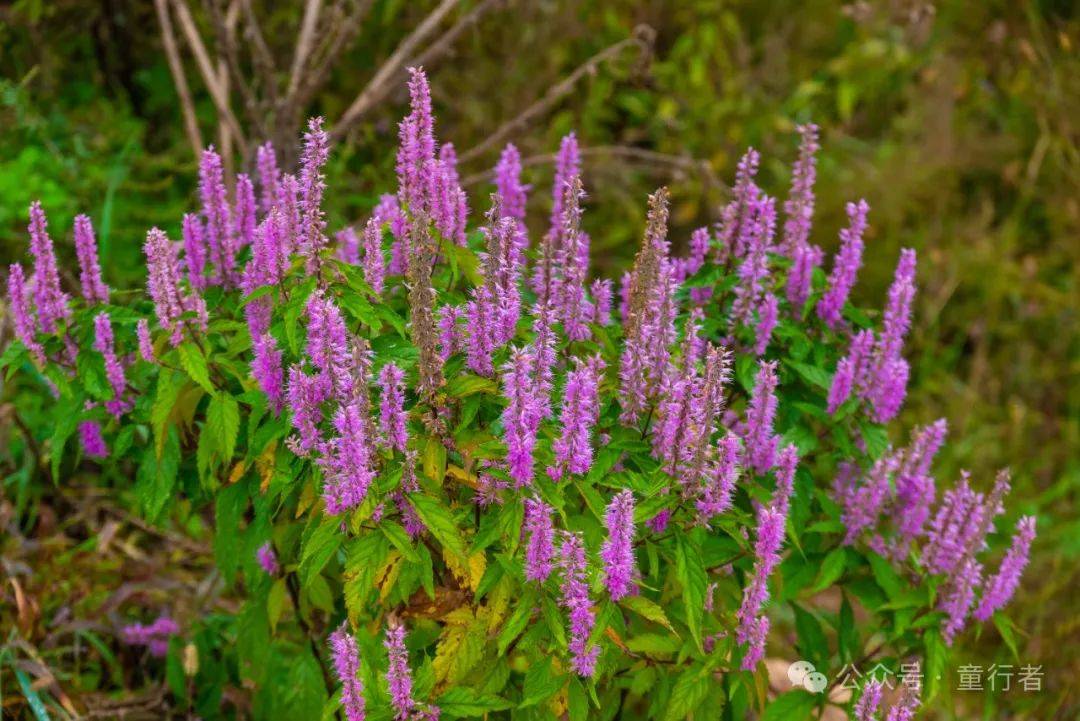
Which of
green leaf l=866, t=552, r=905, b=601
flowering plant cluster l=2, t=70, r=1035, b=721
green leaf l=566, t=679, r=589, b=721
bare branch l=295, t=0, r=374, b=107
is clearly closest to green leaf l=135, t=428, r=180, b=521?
flowering plant cluster l=2, t=70, r=1035, b=721

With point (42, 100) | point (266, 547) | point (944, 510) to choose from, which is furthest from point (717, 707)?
point (42, 100)

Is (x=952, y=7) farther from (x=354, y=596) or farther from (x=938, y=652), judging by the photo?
(x=354, y=596)

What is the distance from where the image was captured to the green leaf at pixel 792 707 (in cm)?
302

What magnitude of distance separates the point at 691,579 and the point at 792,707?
859 millimetres

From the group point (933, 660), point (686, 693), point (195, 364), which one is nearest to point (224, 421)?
point (195, 364)

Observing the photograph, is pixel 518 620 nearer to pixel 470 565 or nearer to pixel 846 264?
pixel 470 565

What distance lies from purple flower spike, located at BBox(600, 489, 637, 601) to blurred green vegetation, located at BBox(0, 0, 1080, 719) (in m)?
3.59

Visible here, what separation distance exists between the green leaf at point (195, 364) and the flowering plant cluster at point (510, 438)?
0.01 metres

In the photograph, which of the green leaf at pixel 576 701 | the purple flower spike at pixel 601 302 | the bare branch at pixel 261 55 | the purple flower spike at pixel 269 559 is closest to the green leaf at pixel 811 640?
the green leaf at pixel 576 701

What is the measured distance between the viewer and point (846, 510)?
10.3ft

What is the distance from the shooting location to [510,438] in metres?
2.29

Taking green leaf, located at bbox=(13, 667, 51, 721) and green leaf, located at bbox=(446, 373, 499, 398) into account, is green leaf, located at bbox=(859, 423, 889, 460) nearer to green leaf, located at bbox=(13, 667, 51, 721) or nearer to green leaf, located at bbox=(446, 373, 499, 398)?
green leaf, located at bbox=(446, 373, 499, 398)

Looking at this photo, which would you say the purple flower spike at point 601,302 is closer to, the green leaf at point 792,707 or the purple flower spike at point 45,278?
the green leaf at point 792,707

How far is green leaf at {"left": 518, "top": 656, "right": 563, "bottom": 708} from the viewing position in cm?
246
